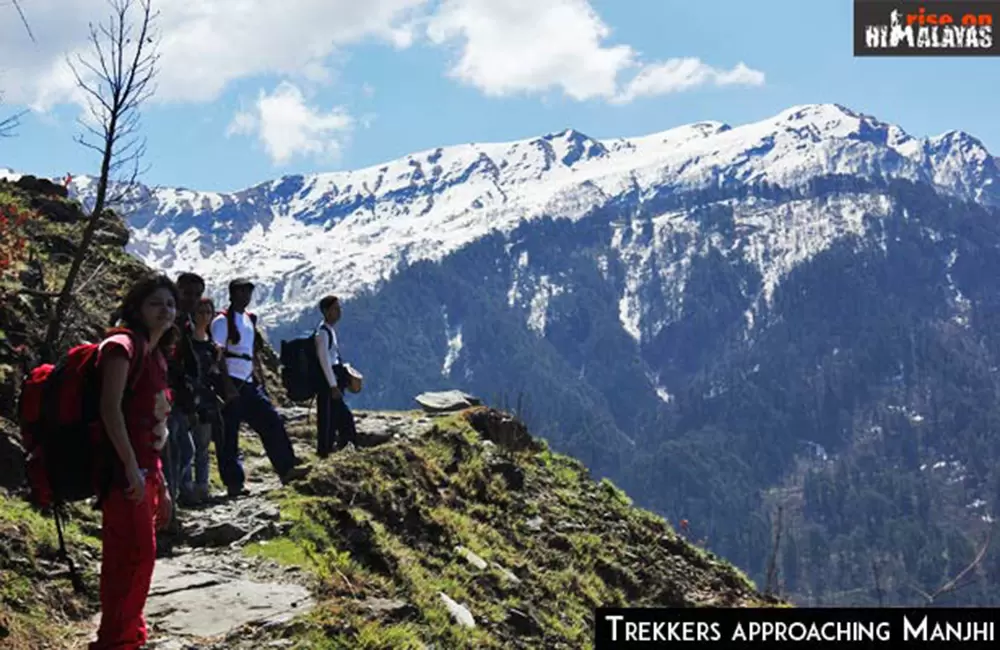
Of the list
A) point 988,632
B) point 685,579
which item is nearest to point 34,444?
point 988,632

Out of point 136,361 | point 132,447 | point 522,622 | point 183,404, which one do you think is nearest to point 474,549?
point 522,622

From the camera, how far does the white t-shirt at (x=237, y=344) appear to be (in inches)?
510

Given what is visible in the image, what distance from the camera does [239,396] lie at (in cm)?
1305

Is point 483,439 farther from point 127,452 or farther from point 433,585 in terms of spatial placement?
point 127,452

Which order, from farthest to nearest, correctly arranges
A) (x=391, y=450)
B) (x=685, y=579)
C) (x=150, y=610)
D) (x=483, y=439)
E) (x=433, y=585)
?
1. (x=483, y=439)
2. (x=685, y=579)
3. (x=391, y=450)
4. (x=433, y=585)
5. (x=150, y=610)

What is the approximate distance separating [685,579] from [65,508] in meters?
11.1

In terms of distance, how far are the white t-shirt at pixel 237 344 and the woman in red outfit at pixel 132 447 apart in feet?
19.4

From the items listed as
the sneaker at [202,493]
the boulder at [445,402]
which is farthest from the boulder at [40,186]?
the sneaker at [202,493]

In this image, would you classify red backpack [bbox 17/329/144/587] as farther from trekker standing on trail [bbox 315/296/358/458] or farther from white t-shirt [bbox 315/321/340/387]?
→ white t-shirt [bbox 315/321/340/387]

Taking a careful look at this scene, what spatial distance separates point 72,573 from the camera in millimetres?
8781
